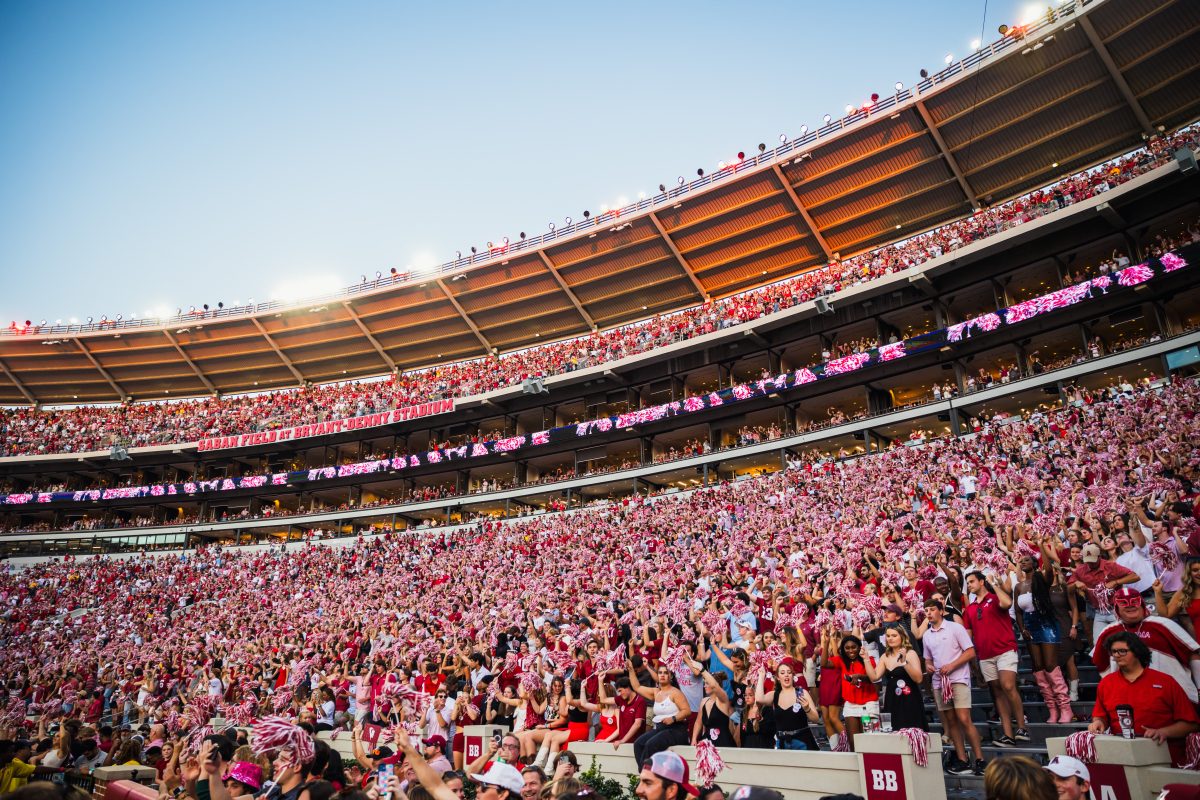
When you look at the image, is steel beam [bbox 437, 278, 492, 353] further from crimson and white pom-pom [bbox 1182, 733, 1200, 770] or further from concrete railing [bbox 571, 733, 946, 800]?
crimson and white pom-pom [bbox 1182, 733, 1200, 770]

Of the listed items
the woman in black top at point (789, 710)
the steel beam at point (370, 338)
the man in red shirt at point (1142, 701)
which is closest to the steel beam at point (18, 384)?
the steel beam at point (370, 338)

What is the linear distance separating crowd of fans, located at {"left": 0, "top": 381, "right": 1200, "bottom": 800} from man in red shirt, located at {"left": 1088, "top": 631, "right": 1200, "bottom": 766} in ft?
0.05

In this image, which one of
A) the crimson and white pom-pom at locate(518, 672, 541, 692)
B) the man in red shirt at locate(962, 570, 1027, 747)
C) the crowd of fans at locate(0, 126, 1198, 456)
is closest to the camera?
the man in red shirt at locate(962, 570, 1027, 747)

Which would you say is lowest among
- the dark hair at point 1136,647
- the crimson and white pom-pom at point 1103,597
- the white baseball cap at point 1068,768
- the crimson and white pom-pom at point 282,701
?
the white baseball cap at point 1068,768

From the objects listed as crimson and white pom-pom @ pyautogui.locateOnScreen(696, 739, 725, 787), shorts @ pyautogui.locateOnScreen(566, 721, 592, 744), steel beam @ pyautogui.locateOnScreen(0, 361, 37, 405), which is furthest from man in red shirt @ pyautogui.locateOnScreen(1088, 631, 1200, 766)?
steel beam @ pyautogui.locateOnScreen(0, 361, 37, 405)

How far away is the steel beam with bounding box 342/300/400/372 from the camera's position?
4475 cm

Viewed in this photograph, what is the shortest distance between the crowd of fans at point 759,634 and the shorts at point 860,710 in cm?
2

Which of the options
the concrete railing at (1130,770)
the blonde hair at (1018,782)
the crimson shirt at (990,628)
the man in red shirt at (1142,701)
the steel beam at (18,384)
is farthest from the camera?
the steel beam at (18,384)

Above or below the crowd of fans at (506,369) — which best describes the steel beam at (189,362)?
above

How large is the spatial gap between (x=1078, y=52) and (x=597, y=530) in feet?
83.7

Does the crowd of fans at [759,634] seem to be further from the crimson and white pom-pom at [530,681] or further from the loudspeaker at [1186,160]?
the loudspeaker at [1186,160]

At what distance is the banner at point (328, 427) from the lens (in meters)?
40.0

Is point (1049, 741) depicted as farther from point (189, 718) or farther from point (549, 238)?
point (549, 238)

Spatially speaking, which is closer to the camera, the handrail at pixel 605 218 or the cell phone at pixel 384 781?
the cell phone at pixel 384 781
